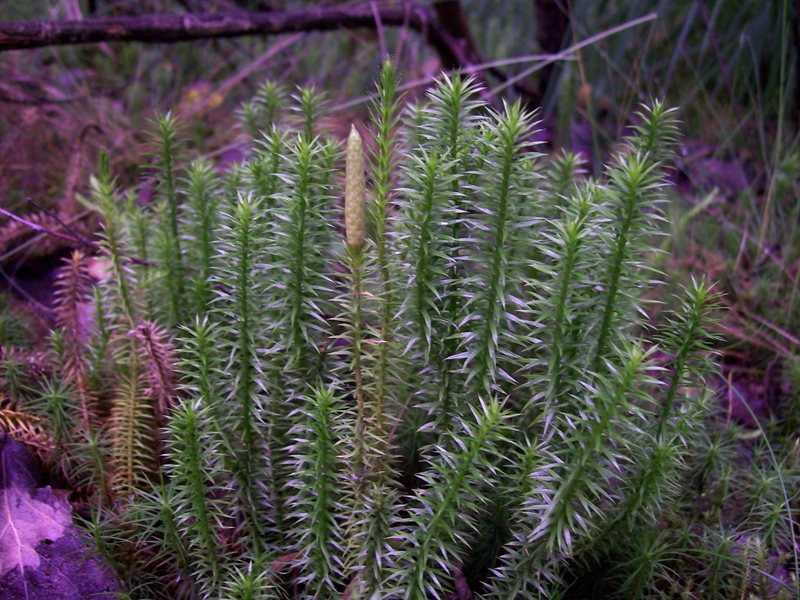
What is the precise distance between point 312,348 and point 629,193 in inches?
25.5

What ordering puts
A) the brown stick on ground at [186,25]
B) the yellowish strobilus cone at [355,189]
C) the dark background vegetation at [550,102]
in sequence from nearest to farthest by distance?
the yellowish strobilus cone at [355,189] → the brown stick on ground at [186,25] → the dark background vegetation at [550,102]

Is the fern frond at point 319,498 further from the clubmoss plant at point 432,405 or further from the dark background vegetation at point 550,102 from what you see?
the dark background vegetation at point 550,102

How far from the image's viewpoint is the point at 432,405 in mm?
1341

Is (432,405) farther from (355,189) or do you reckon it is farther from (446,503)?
(355,189)

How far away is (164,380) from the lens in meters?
1.56

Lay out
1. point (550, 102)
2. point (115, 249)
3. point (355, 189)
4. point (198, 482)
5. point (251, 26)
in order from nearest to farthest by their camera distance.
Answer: point (355, 189)
point (198, 482)
point (115, 249)
point (251, 26)
point (550, 102)

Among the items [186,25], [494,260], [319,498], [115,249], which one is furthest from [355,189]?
[186,25]

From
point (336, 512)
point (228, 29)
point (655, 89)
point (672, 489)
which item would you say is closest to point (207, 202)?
point (336, 512)

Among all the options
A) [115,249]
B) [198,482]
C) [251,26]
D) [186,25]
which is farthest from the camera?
[251,26]

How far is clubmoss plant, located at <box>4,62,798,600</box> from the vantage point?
1229 millimetres

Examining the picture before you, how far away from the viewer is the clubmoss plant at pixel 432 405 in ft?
4.03

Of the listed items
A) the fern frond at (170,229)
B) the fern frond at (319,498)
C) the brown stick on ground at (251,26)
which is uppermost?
the brown stick on ground at (251,26)

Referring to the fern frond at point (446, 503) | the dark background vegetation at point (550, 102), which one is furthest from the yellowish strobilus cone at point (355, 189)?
the dark background vegetation at point (550, 102)

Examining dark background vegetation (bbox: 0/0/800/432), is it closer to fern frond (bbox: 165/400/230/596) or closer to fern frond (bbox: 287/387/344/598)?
fern frond (bbox: 165/400/230/596)
